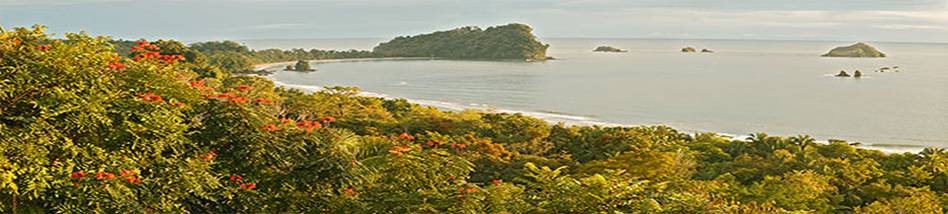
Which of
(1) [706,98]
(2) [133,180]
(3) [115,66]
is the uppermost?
(3) [115,66]

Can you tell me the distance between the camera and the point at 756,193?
15.6 metres

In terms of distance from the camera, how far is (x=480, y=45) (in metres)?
134

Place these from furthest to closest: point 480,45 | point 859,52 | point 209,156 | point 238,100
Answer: point 859,52 → point 480,45 → point 238,100 → point 209,156

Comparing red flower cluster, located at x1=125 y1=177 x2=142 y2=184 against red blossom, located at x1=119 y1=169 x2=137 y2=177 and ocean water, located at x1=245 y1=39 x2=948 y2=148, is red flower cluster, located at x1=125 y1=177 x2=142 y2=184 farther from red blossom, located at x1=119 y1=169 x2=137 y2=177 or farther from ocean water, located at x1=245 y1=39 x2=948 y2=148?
ocean water, located at x1=245 y1=39 x2=948 y2=148

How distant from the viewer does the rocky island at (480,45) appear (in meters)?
126

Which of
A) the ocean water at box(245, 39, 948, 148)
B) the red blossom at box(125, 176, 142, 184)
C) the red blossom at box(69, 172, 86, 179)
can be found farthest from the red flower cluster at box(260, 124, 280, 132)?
the ocean water at box(245, 39, 948, 148)

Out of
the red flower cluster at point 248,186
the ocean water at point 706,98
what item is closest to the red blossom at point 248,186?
the red flower cluster at point 248,186

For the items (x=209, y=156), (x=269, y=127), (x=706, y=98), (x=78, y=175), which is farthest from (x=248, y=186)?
(x=706, y=98)

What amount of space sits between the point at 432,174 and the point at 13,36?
5.00 meters

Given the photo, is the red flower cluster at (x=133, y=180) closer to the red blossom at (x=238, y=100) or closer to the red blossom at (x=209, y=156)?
the red blossom at (x=209, y=156)

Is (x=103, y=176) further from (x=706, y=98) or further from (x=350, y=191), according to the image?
(x=706, y=98)

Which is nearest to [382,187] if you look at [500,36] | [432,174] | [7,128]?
[432,174]

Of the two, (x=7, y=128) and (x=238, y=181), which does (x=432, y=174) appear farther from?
(x=7, y=128)

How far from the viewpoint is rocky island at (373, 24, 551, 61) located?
12612 cm
